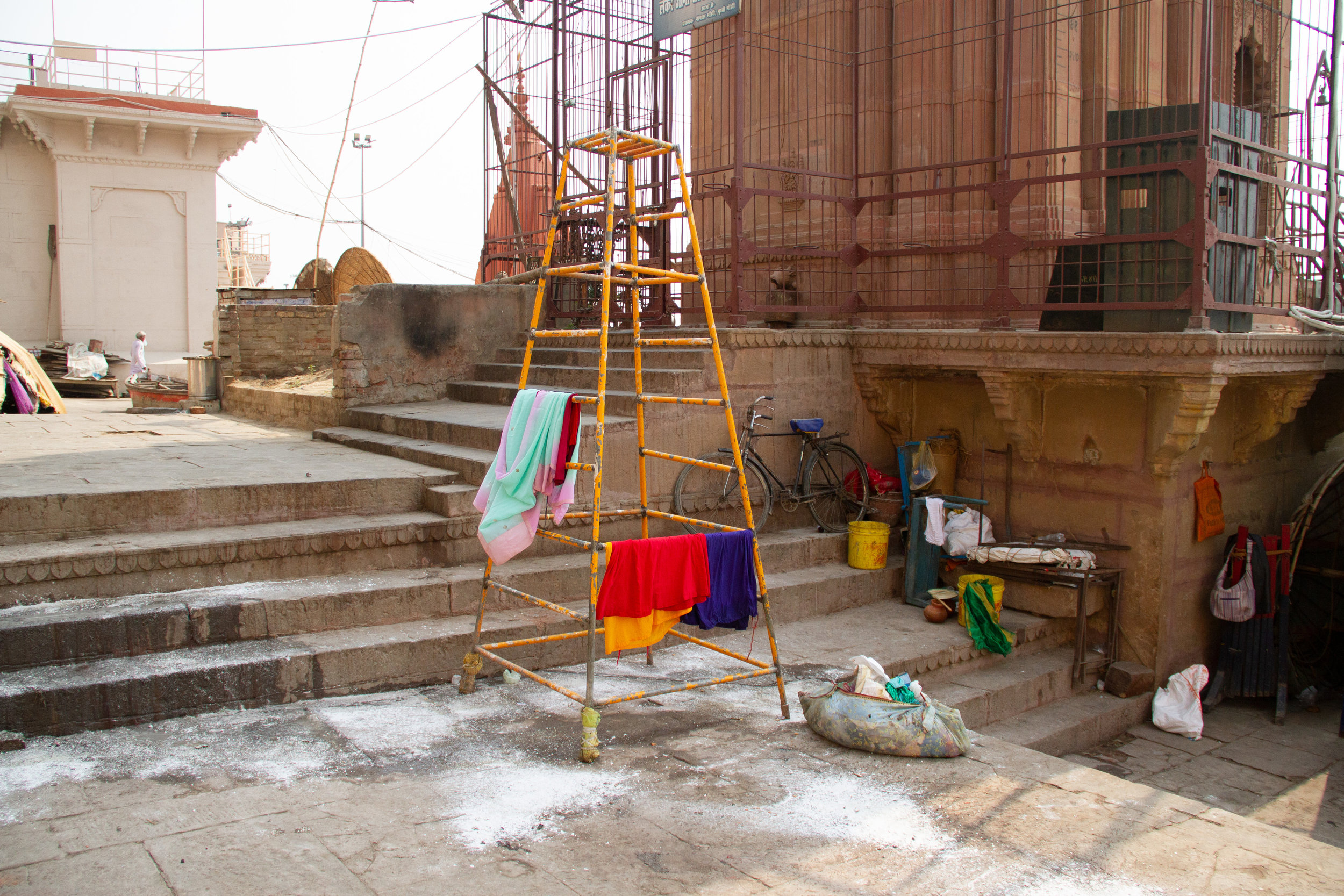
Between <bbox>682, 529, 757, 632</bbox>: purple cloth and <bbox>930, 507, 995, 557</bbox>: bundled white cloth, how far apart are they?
350cm

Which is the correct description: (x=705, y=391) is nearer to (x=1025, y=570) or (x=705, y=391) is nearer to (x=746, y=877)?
(x=1025, y=570)

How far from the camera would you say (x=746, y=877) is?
10.9 ft

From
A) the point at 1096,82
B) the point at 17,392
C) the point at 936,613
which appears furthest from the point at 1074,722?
the point at 17,392

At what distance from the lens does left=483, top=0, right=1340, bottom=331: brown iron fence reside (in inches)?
285

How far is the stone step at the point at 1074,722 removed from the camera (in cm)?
644

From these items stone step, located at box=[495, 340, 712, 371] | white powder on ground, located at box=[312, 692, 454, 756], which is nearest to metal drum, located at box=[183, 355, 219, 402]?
stone step, located at box=[495, 340, 712, 371]

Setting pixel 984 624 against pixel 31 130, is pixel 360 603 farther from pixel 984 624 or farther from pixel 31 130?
pixel 31 130

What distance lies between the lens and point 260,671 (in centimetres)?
479

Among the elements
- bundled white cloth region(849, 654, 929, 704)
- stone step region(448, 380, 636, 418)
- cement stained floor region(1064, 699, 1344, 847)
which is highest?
stone step region(448, 380, 636, 418)

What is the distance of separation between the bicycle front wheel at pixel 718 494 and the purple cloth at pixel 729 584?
247 centimetres

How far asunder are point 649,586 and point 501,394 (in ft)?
16.5

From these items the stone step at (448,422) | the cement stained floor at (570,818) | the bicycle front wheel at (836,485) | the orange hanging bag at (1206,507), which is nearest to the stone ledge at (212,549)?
the stone step at (448,422)

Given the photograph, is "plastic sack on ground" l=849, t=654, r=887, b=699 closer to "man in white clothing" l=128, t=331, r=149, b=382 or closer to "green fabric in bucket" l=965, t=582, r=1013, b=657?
"green fabric in bucket" l=965, t=582, r=1013, b=657

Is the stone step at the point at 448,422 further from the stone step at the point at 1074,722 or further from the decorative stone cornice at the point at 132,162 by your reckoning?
the decorative stone cornice at the point at 132,162
